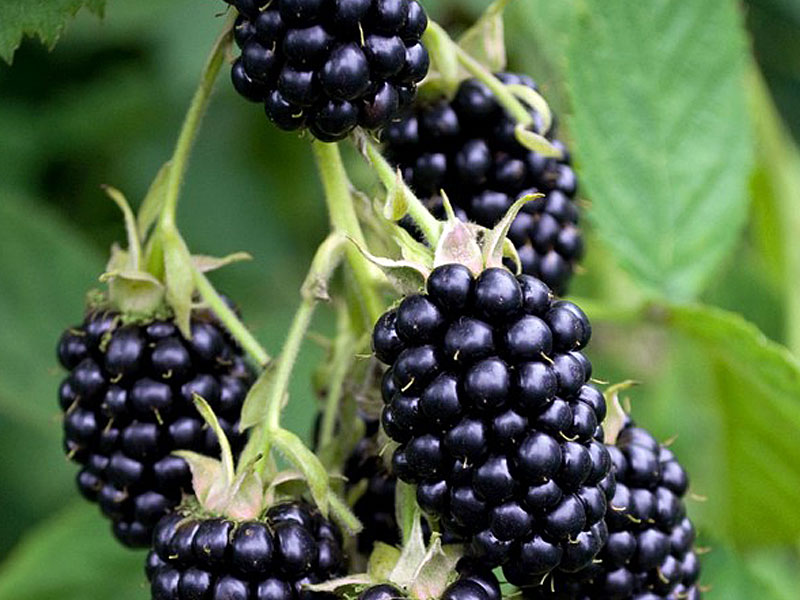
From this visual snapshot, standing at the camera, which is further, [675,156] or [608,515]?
[675,156]

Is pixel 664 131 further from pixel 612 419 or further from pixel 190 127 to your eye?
pixel 190 127

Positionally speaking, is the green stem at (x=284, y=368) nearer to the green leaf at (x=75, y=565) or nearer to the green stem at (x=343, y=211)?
the green stem at (x=343, y=211)

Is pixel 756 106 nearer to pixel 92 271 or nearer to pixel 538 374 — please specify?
pixel 92 271

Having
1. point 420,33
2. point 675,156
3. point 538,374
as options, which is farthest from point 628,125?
point 538,374

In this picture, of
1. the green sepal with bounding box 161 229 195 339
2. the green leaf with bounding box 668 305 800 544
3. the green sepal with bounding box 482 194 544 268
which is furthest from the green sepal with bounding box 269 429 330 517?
the green leaf with bounding box 668 305 800 544

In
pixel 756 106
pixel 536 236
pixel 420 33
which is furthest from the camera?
pixel 756 106

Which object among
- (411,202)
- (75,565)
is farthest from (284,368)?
(75,565)
